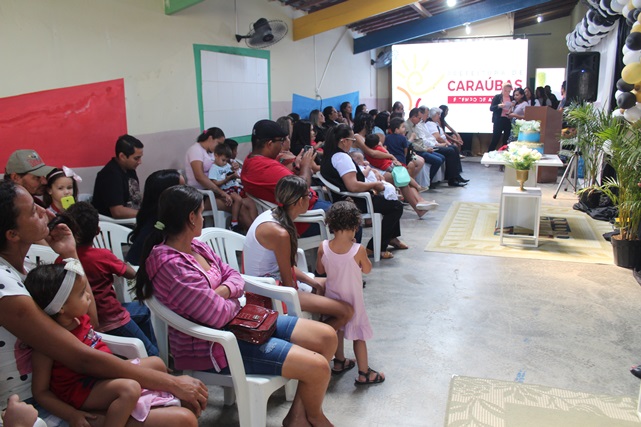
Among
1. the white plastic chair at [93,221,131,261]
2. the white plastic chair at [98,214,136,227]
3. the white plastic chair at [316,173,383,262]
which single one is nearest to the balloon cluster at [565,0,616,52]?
the white plastic chair at [316,173,383,262]

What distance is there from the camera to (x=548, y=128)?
26.2 feet

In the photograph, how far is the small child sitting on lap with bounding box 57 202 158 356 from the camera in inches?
87.0

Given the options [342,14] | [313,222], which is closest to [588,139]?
[342,14]

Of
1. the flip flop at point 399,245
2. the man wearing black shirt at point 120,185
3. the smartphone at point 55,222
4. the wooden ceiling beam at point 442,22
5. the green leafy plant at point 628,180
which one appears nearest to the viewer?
the smartphone at point 55,222

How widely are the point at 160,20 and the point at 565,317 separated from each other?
3.90 metres

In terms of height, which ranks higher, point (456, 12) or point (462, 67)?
point (456, 12)

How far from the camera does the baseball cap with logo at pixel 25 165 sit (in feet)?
9.64

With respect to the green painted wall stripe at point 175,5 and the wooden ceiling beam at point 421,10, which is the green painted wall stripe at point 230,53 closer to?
the green painted wall stripe at point 175,5

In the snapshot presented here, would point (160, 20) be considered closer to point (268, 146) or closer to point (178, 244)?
point (268, 146)

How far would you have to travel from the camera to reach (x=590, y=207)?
Answer: 6.11 meters

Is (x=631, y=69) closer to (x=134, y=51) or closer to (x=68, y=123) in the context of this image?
(x=134, y=51)

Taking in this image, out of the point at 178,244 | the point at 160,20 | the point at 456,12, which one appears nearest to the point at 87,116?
the point at 160,20

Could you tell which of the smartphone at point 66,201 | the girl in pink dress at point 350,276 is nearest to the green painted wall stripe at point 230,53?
the smartphone at point 66,201

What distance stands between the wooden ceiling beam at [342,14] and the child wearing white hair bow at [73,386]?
20.4 ft
